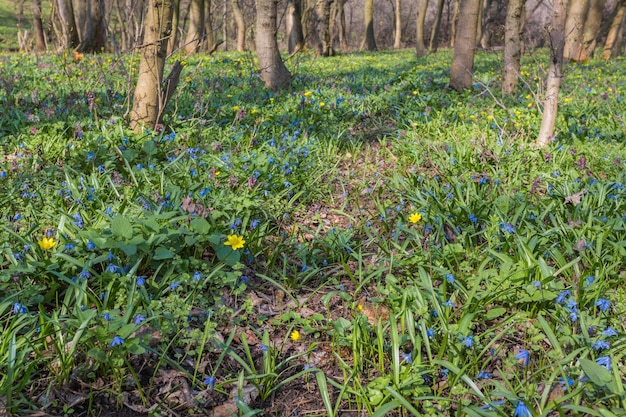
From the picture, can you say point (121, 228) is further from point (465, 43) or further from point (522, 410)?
point (465, 43)

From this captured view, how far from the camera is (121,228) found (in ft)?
7.97

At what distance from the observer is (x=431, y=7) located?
40.6 m

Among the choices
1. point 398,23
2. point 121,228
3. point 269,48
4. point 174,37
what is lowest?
point 121,228

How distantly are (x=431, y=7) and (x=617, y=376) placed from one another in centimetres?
4312

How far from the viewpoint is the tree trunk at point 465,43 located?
696 cm

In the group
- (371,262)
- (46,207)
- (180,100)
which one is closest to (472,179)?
(371,262)

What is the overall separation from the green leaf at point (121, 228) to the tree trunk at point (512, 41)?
5.74 m

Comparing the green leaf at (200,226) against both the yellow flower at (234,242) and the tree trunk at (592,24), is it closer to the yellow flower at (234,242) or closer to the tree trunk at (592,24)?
the yellow flower at (234,242)

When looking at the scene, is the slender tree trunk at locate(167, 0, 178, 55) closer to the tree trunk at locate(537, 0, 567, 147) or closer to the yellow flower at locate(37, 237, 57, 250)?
the yellow flower at locate(37, 237, 57, 250)

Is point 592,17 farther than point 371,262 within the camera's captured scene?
Yes

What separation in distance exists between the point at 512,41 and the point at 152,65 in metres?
4.82

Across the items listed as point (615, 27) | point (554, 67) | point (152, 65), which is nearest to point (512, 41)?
point (554, 67)

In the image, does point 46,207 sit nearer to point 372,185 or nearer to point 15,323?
point 15,323

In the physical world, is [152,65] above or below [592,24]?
below
